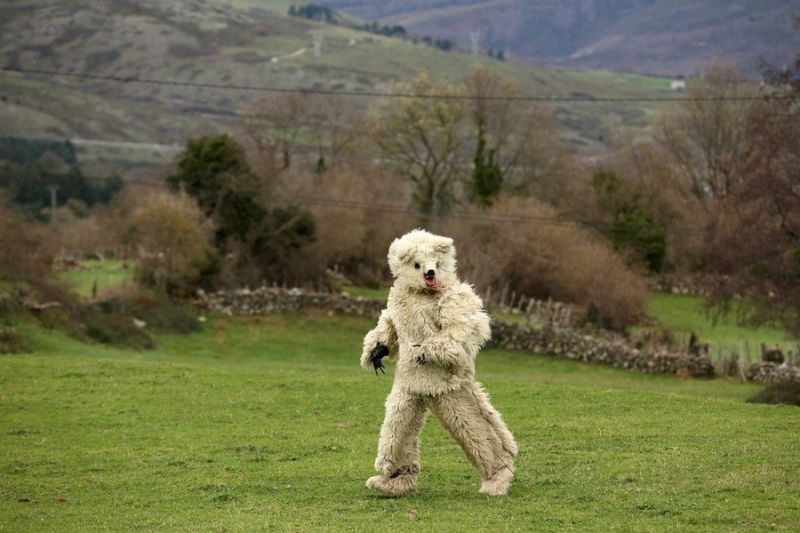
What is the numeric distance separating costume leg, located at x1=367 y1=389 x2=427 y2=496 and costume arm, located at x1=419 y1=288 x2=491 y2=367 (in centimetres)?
63

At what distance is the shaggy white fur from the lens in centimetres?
1562

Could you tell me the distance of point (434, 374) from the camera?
51.5ft

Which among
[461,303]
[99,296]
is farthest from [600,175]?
[461,303]

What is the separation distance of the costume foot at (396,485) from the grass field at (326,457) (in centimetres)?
17

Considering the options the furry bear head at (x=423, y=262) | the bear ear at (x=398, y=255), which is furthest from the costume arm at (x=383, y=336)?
the bear ear at (x=398, y=255)

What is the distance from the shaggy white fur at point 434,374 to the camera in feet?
51.2

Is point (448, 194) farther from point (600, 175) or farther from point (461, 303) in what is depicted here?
point (461, 303)

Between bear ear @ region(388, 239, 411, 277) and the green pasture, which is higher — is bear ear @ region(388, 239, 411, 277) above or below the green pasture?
above

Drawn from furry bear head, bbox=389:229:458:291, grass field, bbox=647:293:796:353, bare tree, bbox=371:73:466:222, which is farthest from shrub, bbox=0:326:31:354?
bare tree, bbox=371:73:466:222

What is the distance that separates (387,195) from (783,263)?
158ft

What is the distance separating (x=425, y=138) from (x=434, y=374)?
7294 centimetres

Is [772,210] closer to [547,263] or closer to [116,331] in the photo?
[116,331]

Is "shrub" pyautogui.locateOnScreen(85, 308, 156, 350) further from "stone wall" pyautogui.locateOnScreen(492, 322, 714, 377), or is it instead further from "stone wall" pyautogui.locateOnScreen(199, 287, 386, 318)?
"stone wall" pyautogui.locateOnScreen(492, 322, 714, 377)

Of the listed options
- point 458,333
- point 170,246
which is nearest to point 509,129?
point 170,246
